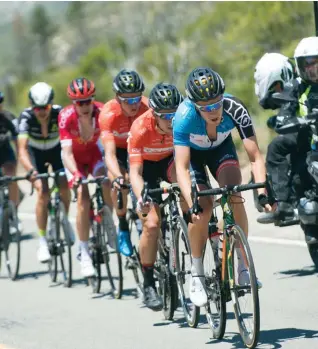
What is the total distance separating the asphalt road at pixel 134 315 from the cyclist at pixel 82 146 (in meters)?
0.67

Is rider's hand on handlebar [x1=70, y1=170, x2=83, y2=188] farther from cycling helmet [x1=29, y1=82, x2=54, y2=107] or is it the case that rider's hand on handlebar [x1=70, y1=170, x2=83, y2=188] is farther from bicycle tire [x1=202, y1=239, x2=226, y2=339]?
bicycle tire [x1=202, y1=239, x2=226, y2=339]

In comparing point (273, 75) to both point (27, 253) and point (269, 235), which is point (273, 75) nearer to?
point (269, 235)

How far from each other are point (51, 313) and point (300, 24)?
795 inches

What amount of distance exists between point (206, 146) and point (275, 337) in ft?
5.02

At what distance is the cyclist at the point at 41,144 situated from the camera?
12711mm

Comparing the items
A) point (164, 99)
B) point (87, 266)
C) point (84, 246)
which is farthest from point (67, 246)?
point (164, 99)

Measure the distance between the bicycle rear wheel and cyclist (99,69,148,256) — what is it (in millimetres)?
2471

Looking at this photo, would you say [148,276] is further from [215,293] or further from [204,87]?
[204,87]

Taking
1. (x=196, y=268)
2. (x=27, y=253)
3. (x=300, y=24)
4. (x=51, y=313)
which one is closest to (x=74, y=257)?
(x=27, y=253)

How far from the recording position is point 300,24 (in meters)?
29.3

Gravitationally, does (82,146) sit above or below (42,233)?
above

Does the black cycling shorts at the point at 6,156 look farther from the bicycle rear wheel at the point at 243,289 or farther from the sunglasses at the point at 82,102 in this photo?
the bicycle rear wheel at the point at 243,289

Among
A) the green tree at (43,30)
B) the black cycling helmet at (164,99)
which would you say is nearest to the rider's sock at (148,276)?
the black cycling helmet at (164,99)

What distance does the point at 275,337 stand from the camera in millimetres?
8289
